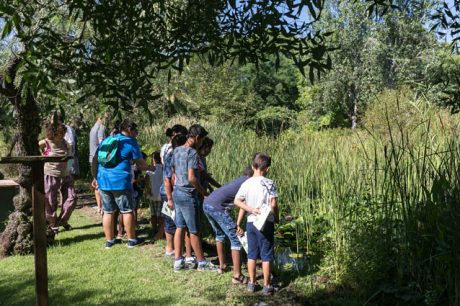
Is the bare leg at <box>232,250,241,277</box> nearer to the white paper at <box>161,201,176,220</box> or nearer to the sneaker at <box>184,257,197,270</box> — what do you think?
the sneaker at <box>184,257,197,270</box>

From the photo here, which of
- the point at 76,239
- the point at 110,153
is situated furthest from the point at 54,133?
the point at 76,239

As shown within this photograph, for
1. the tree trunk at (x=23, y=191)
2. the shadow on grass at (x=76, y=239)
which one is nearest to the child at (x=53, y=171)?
the shadow on grass at (x=76, y=239)

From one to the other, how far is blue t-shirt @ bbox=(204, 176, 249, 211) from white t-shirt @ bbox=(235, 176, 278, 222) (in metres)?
0.34

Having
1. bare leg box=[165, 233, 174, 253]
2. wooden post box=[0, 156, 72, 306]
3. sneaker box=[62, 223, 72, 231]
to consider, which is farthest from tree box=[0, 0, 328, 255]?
sneaker box=[62, 223, 72, 231]

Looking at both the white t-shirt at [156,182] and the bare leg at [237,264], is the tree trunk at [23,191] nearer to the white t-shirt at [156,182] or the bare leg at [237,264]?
the white t-shirt at [156,182]

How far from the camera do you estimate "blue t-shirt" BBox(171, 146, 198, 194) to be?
5258 mm

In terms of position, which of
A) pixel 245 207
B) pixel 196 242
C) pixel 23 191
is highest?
pixel 23 191

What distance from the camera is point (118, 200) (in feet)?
21.0

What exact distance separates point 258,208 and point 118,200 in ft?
8.00

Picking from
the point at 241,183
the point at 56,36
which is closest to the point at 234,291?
the point at 241,183

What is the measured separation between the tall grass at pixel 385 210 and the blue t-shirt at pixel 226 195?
0.80 m

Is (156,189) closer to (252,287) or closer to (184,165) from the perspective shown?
(184,165)

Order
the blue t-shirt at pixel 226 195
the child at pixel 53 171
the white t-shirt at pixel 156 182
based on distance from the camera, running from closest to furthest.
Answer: the blue t-shirt at pixel 226 195 → the white t-shirt at pixel 156 182 → the child at pixel 53 171

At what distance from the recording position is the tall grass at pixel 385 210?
11.8ft
